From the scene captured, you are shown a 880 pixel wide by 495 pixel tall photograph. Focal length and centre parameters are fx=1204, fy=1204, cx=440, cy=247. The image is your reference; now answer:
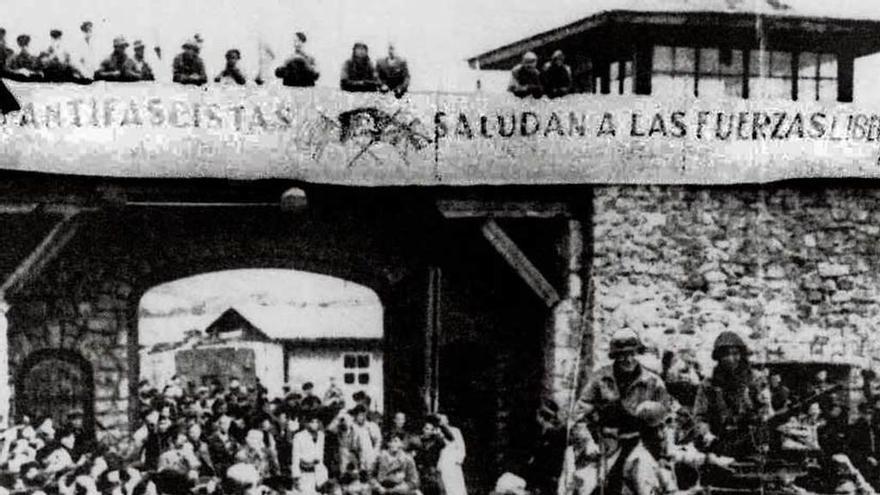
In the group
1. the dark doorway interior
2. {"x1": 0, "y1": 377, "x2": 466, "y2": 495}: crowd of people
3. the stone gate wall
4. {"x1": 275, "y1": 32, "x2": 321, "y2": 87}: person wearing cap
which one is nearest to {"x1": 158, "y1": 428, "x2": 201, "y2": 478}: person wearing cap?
{"x1": 0, "y1": 377, "x2": 466, "y2": 495}: crowd of people

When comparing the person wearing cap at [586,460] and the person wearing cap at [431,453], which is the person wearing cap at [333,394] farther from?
the person wearing cap at [586,460]

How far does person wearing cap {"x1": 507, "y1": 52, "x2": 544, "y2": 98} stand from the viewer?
10.8 meters

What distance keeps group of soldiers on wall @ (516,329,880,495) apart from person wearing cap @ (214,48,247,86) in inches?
158

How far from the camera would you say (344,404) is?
11.0 m

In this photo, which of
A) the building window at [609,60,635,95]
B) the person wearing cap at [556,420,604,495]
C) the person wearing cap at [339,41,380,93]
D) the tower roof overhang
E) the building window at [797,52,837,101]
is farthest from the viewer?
the building window at [797,52,837,101]

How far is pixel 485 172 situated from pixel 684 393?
2664 millimetres

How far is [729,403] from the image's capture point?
35.4 feet

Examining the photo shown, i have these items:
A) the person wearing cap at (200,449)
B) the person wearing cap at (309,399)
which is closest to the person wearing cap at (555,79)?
the person wearing cap at (309,399)

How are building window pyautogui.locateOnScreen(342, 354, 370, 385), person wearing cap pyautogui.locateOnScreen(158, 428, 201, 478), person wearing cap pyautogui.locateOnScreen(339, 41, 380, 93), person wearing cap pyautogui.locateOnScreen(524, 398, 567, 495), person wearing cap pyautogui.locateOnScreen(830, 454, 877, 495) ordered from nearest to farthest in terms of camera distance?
person wearing cap pyautogui.locateOnScreen(158, 428, 201, 478) → person wearing cap pyautogui.locateOnScreen(524, 398, 567, 495) → person wearing cap pyautogui.locateOnScreen(339, 41, 380, 93) → person wearing cap pyautogui.locateOnScreen(830, 454, 877, 495) → building window pyautogui.locateOnScreen(342, 354, 370, 385)

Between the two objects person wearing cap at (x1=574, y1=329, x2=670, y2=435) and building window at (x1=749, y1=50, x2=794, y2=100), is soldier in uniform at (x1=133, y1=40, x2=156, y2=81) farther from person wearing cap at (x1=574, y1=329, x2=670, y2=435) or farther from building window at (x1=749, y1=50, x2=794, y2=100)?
building window at (x1=749, y1=50, x2=794, y2=100)

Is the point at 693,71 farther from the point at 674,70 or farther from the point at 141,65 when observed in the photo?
the point at 141,65

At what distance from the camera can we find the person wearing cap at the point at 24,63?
33.9ft

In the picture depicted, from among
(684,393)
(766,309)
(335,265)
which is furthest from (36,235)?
(766,309)

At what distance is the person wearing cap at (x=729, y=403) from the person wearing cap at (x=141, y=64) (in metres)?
5.60
